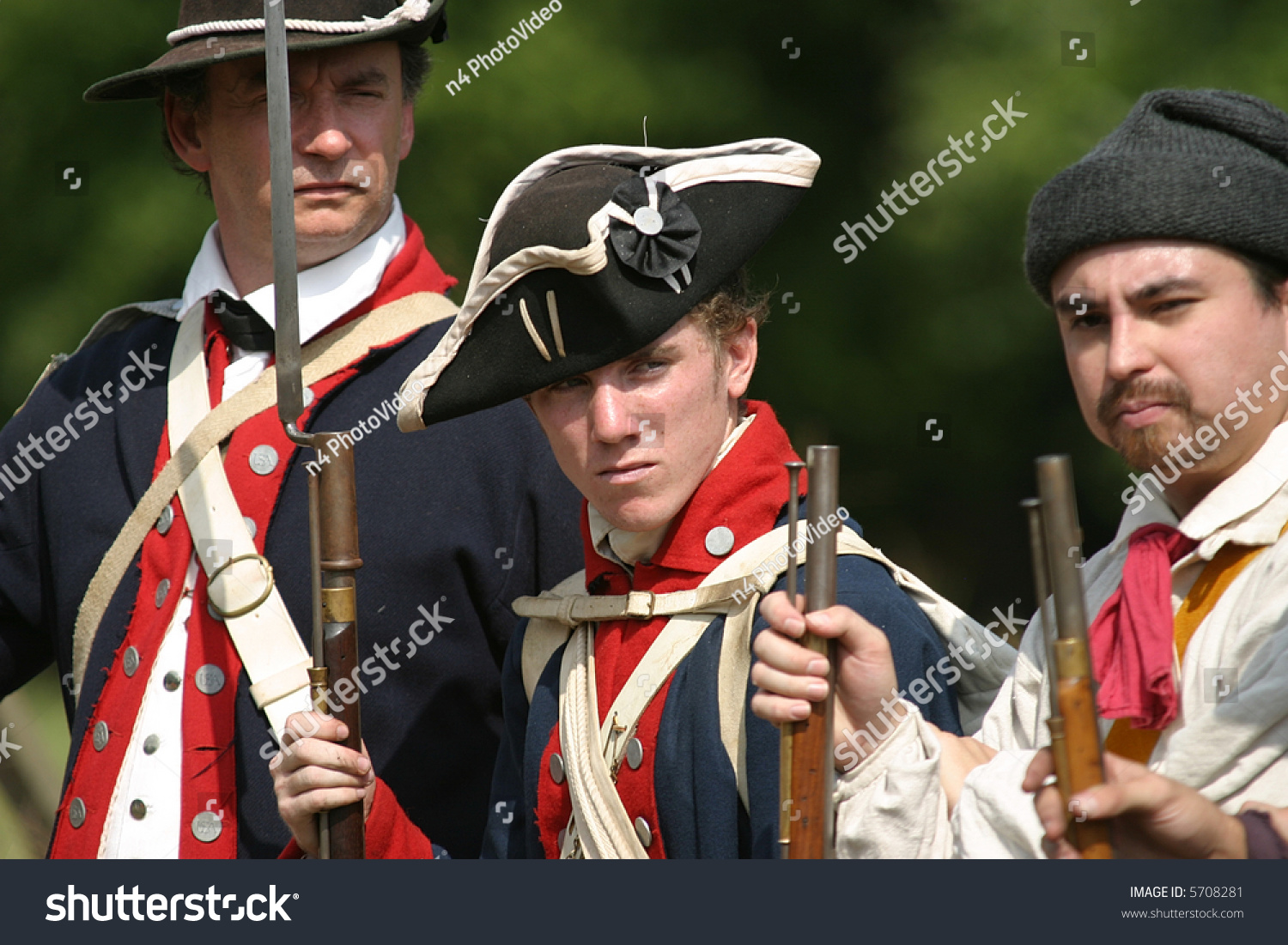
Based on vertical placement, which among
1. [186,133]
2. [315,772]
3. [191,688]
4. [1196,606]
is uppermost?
[186,133]

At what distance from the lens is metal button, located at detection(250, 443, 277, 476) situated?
2.97 meters

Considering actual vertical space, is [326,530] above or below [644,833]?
above

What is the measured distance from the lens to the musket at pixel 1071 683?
5.28 feet

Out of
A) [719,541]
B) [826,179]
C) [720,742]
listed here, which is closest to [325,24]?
[719,541]

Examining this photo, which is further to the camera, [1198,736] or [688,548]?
[688,548]

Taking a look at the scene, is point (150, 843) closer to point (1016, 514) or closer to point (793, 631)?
point (793, 631)

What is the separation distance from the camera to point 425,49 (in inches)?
135

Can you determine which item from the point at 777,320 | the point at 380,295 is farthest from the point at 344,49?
the point at 777,320

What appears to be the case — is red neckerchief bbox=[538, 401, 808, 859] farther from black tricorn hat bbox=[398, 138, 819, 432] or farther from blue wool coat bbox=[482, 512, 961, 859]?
black tricorn hat bbox=[398, 138, 819, 432]

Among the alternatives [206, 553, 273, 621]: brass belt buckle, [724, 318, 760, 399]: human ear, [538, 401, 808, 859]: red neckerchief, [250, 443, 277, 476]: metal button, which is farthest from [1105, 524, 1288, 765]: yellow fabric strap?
[250, 443, 277, 476]: metal button

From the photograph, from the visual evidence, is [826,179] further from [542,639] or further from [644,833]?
[644,833]

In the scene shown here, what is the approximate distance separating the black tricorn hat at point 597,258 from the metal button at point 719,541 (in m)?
0.33

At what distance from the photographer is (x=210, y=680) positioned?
2873mm

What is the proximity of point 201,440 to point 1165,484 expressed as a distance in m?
1.83
